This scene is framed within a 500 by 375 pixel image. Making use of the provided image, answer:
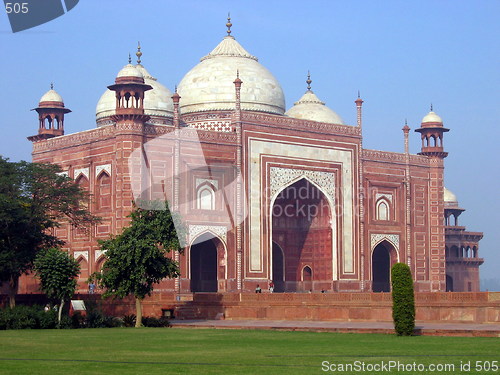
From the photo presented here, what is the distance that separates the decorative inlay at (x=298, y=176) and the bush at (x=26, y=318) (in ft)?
46.4

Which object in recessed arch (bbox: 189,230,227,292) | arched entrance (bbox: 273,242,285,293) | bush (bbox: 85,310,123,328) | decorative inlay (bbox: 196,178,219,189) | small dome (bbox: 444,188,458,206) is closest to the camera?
bush (bbox: 85,310,123,328)

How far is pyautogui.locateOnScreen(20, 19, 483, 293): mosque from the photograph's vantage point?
31.7m

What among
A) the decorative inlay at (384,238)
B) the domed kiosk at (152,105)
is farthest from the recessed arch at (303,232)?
the domed kiosk at (152,105)

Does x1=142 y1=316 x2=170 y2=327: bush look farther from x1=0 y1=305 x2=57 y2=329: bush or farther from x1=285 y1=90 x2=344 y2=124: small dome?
x1=285 y1=90 x2=344 y2=124: small dome

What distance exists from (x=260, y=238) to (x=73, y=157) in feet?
23.3

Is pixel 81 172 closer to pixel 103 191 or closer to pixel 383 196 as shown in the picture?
pixel 103 191

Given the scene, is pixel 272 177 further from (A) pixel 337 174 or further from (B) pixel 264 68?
(B) pixel 264 68

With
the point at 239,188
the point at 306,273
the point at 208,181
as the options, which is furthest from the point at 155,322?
the point at 306,273

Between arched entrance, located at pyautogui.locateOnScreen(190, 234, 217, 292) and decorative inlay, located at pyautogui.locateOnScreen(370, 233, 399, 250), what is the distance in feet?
20.8

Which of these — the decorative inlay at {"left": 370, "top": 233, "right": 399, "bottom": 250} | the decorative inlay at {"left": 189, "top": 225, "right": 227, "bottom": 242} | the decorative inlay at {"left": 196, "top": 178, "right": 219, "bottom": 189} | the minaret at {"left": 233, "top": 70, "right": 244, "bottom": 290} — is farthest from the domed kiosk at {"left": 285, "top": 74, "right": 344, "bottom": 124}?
the decorative inlay at {"left": 189, "top": 225, "right": 227, "bottom": 242}

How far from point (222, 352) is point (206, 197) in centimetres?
1946

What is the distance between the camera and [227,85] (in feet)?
120

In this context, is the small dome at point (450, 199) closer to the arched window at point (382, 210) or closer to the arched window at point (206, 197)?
the arched window at point (382, 210)

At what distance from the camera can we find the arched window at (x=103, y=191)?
31812 mm
